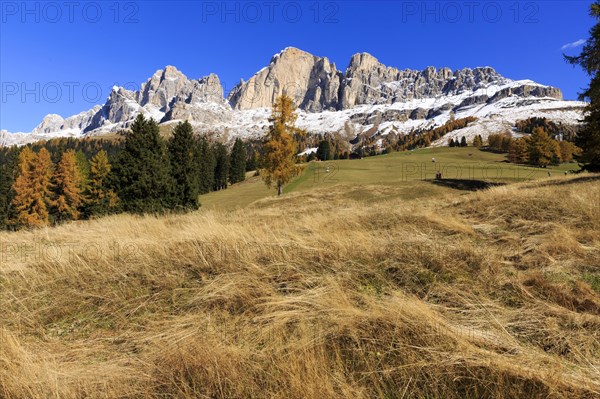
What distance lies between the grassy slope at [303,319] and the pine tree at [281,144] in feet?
93.9

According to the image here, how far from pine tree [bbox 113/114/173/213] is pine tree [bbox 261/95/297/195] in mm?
10803

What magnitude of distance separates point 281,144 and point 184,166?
11.6 metres

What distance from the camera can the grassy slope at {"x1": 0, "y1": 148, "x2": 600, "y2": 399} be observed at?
1916 mm

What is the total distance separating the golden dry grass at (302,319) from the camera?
75.4 inches

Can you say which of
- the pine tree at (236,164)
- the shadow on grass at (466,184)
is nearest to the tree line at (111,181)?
the shadow on grass at (466,184)

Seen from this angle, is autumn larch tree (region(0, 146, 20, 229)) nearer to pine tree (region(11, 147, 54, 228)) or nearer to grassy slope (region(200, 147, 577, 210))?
pine tree (region(11, 147, 54, 228))

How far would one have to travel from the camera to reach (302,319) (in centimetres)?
261

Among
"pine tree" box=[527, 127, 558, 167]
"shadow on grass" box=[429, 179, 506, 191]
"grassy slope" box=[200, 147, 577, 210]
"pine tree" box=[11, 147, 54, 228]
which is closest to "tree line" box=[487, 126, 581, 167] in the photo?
"pine tree" box=[527, 127, 558, 167]

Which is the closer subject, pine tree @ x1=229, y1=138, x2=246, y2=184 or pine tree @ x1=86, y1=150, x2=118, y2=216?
pine tree @ x1=86, y1=150, x2=118, y2=216

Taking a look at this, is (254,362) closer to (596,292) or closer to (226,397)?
(226,397)

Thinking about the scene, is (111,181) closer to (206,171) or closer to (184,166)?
(184,166)

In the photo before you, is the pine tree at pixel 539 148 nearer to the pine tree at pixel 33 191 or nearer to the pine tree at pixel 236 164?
the pine tree at pixel 236 164

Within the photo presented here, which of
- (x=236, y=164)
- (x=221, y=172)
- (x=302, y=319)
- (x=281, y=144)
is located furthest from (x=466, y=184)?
(x=236, y=164)

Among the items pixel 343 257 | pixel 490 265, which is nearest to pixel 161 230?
pixel 343 257
